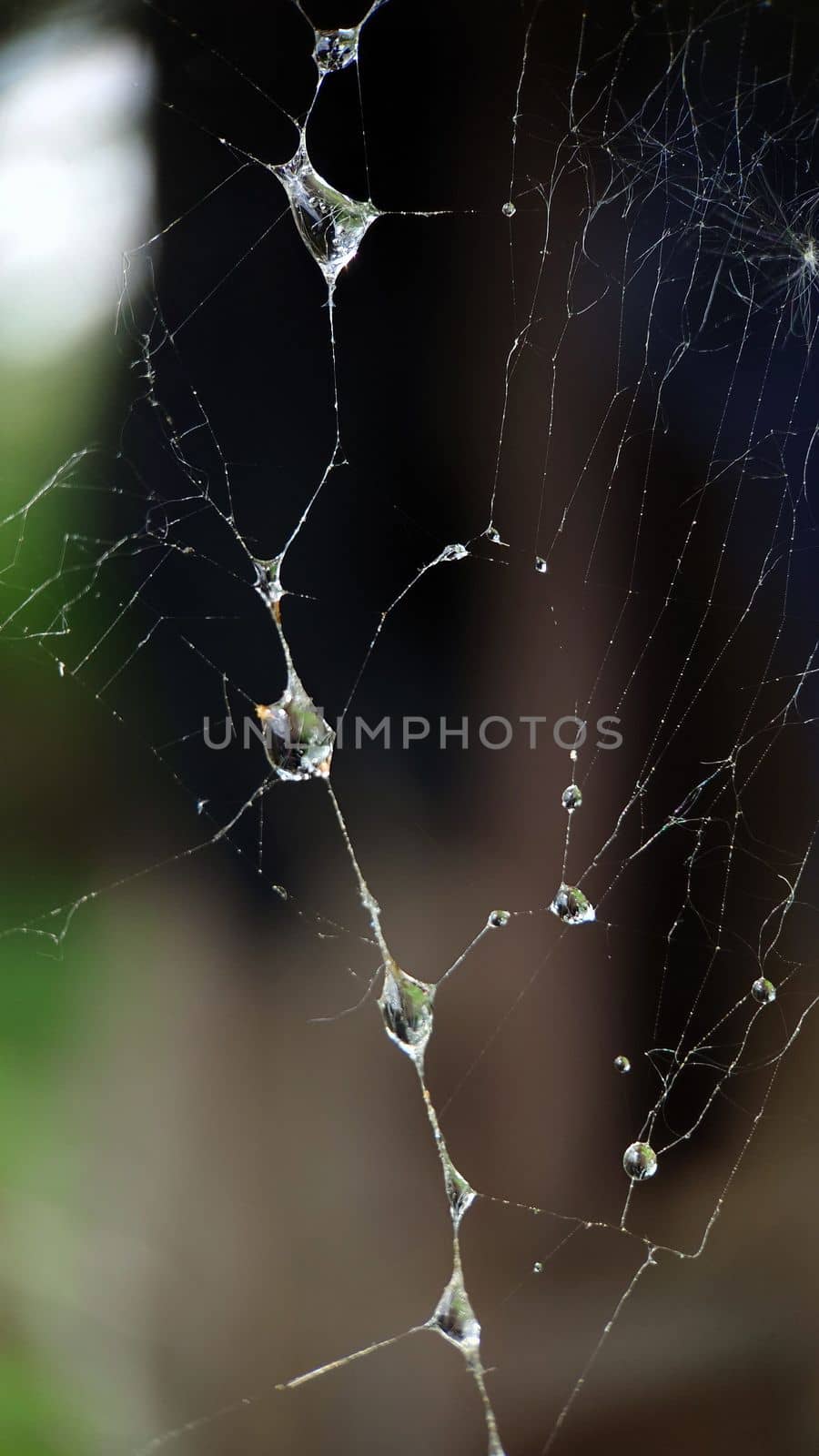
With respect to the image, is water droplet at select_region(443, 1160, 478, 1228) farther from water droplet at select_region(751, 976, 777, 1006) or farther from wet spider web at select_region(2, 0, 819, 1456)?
water droplet at select_region(751, 976, 777, 1006)

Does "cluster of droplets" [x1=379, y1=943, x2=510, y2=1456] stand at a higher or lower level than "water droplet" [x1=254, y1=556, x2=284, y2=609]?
lower

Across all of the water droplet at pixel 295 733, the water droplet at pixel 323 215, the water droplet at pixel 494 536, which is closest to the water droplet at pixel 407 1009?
the water droplet at pixel 295 733

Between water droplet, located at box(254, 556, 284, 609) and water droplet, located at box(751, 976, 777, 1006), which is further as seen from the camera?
water droplet, located at box(751, 976, 777, 1006)

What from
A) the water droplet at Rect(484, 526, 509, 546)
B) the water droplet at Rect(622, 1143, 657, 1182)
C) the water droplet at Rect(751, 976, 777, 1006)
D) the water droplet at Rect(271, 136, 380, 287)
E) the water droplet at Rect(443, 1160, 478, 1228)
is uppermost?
the water droplet at Rect(271, 136, 380, 287)

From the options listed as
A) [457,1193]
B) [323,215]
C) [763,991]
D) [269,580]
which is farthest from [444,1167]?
[323,215]

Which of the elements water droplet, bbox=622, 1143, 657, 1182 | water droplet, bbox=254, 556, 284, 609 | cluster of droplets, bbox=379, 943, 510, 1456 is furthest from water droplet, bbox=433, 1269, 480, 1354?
water droplet, bbox=254, 556, 284, 609

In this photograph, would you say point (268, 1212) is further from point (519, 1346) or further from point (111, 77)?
point (111, 77)

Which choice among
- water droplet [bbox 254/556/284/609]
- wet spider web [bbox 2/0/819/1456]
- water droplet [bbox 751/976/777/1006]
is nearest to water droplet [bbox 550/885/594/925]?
wet spider web [bbox 2/0/819/1456]

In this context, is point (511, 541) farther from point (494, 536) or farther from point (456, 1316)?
point (456, 1316)
